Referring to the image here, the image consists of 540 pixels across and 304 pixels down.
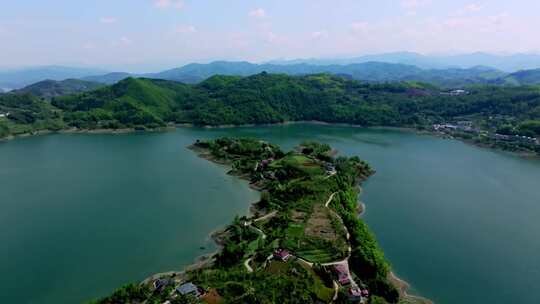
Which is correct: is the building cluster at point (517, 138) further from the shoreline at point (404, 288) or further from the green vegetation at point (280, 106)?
the shoreline at point (404, 288)

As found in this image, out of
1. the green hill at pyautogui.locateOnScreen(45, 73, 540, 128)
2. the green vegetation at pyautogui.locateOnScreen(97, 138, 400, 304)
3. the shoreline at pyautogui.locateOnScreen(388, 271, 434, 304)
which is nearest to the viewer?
the green vegetation at pyautogui.locateOnScreen(97, 138, 400, 304)

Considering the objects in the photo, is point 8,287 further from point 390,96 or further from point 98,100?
point 390,96

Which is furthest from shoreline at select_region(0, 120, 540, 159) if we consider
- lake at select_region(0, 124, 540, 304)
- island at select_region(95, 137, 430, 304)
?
island at select_region(95, 137, 430, 304)

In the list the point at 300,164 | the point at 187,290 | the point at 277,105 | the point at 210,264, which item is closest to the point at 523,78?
the point at 277,105

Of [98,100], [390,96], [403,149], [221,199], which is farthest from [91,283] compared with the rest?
[390,96]

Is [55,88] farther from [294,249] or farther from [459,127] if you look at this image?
[294,249]

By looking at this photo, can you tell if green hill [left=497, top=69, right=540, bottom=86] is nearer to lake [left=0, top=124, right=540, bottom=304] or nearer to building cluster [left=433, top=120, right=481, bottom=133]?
building cluster [left=433, top=120, right=481, bottom=133]

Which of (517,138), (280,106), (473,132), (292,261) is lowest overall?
(473,132)
